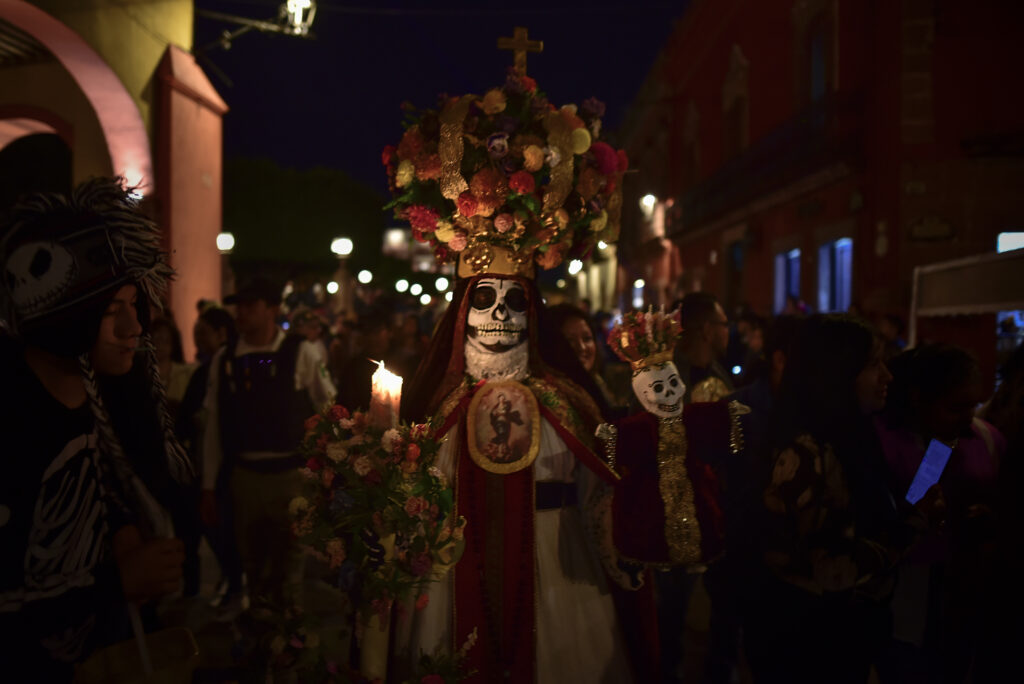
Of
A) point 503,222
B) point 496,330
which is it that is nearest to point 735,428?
point 496,330

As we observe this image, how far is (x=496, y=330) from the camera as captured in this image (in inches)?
148

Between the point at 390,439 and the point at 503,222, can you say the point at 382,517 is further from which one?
the point at 503,222

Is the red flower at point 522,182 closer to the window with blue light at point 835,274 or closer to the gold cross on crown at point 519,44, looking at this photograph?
the gold cross on crown at point 519,44

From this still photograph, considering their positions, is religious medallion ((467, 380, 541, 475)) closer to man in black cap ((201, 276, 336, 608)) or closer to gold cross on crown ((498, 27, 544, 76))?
gold cross on crown ((498, 27, 544, 76))

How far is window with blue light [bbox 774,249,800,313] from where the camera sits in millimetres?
15570

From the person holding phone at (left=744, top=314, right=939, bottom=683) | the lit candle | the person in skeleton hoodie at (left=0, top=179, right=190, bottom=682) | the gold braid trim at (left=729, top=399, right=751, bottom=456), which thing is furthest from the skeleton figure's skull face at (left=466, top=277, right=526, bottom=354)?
the person in skeleton hoodie at (left=0, top=179, right=190, bottom=682)

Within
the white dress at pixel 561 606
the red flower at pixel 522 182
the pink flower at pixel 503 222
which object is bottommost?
the white dress at pixel 561 606

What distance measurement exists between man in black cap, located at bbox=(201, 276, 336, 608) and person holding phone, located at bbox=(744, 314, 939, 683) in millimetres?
3193

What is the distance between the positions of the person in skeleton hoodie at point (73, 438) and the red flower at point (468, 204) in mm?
1647

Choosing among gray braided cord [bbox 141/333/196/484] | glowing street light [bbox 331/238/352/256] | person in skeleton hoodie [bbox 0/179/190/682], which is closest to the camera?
person in skeleton hoodie [bbox 0/179/190/682]

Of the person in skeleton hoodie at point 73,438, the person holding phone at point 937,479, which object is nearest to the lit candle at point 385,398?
the person in skeleton hoodie at point 73,438

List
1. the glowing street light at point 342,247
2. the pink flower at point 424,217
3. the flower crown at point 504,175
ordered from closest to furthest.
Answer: the flower crown at point 504,175 → the pink flower at point 424,217 → the glowing street light at point 342,247

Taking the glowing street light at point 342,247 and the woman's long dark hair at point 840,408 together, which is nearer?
the woman's long dark hair at point 840,408

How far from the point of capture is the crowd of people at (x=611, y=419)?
1.99 meters
